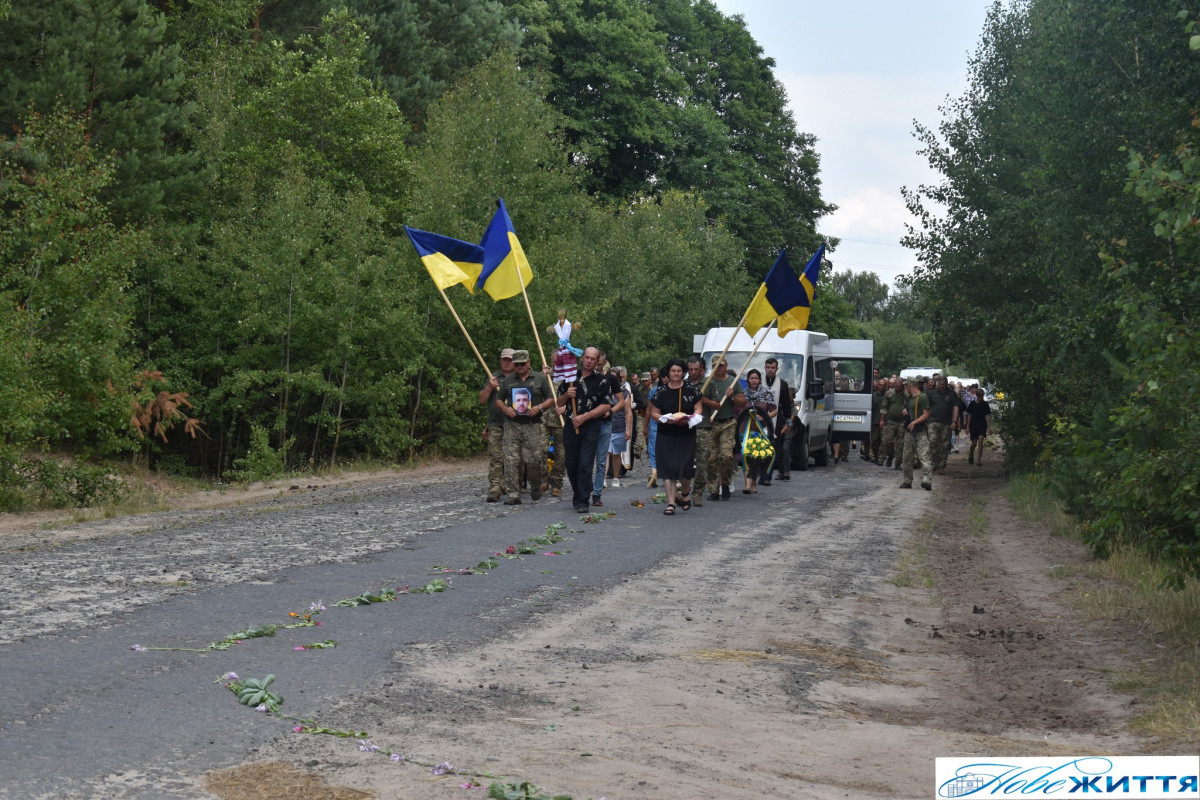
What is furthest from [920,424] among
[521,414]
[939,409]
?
[521,414]

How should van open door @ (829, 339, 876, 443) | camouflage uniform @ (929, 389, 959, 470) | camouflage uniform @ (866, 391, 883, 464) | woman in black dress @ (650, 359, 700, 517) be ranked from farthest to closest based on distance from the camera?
camouflage uniform @ (866, 391, 883, 464), van open door @ (829, 339, 876, 443), camouflage uniform @ (929, 389, 959, 470), woman in black dress @ (650, 359, 700, 517)

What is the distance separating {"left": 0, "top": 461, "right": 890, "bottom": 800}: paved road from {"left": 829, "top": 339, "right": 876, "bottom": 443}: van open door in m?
15.8

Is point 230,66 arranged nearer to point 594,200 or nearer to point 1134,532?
point 594,200

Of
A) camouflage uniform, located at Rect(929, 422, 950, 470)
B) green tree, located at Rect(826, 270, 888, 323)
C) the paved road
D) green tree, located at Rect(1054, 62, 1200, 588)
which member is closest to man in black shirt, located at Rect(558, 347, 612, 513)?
the paved road

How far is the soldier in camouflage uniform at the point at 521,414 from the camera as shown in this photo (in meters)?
17.8

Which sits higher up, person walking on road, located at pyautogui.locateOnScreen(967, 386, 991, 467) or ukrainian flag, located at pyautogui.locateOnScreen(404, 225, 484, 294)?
ukrainian flag, located at pyautogui.locateOnScreen(404, 225, 484, 294)

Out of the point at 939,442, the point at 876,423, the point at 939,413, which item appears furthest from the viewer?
the point at 876,423

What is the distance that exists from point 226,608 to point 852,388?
27.2m

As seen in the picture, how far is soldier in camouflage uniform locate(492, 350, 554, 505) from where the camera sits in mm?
17812

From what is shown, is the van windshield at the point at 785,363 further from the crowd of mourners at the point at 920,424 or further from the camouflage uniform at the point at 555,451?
the camouflage uniform at the point at 555,451

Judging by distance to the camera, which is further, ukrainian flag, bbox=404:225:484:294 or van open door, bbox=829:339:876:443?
van open door, bbox=829:339:876:443

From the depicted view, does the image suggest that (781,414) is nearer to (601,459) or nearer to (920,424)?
(920,424)

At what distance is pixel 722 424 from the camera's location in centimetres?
1955

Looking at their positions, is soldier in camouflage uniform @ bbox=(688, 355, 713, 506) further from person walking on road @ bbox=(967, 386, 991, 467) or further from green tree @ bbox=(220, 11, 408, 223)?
person walking on road @ bbox=(967, 386, 991, 467)
